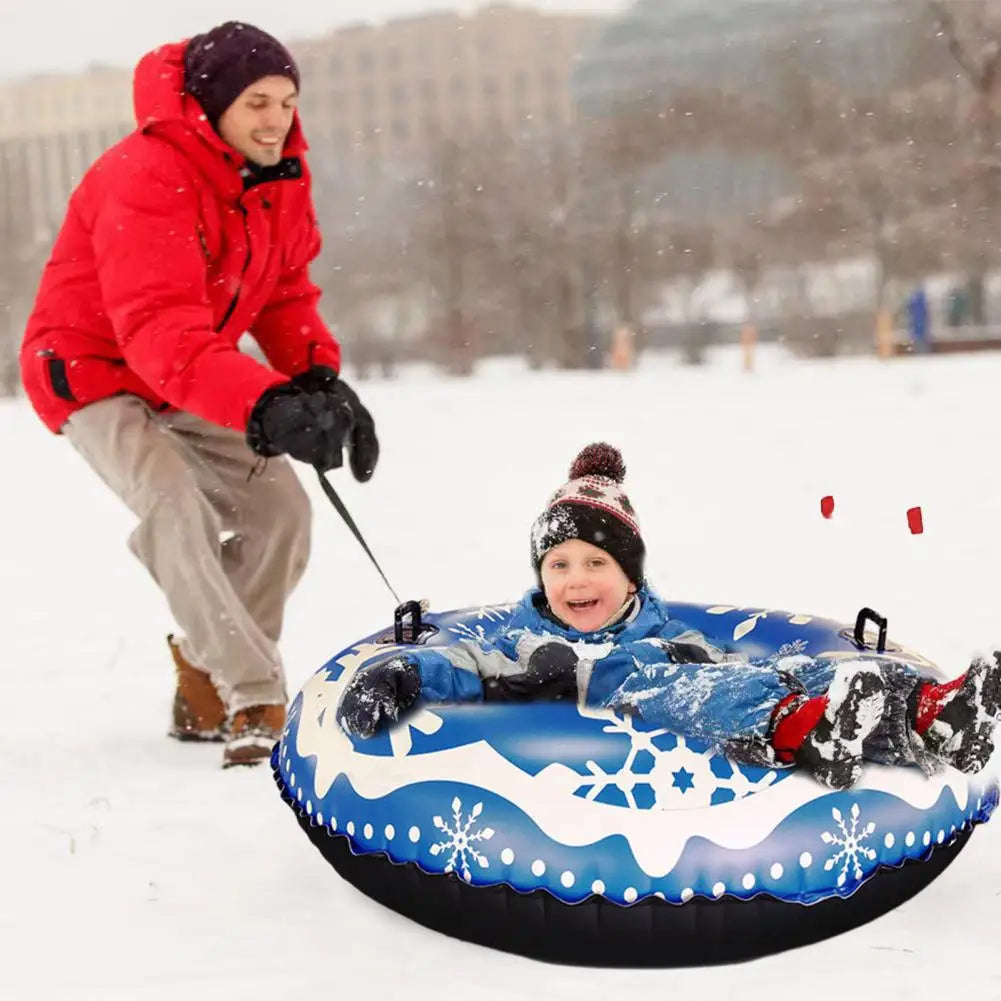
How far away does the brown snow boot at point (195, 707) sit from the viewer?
12.1ft

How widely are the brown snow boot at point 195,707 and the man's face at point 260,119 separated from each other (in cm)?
127

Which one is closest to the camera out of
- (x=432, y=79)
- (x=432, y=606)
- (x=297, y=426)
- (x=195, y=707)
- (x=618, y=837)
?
(x=618, y=837)

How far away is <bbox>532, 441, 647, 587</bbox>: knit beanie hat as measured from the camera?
2.88 metres

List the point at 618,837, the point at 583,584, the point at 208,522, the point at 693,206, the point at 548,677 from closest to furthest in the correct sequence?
the point at 618,837 < the point at 548,677 < the point at 583,584 < the point at 208,522 < the point at 693,206

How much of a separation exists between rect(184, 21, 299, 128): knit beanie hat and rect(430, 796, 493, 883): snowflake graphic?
6.04ft

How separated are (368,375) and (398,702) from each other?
16482 mm

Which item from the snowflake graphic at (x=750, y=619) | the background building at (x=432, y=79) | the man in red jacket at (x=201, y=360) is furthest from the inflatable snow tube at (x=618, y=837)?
the background building at (x=432, y=79)

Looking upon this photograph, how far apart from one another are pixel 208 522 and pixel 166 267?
24.4 inches

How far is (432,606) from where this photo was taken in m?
5.48

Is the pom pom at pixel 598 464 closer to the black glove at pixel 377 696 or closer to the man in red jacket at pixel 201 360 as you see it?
the man in red jacket at pixel 201 360

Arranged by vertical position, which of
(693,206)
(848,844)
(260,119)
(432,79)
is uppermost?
(432,79)

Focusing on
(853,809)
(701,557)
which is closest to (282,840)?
(853,809)

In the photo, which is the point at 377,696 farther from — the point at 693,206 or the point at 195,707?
the point at 693,206

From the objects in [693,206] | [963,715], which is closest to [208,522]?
[963,715]
